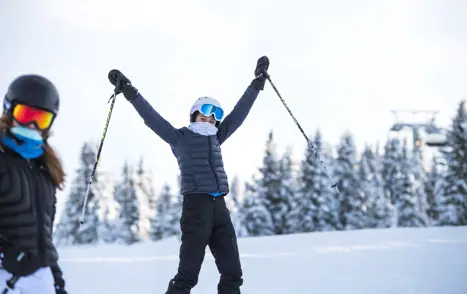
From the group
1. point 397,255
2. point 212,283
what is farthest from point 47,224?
point 397,255

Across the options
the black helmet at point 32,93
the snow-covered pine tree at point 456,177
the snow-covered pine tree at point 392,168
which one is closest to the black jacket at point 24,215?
the black helmet at point 32,93

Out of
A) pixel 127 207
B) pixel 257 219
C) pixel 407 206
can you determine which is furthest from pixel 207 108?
pixel 127 207

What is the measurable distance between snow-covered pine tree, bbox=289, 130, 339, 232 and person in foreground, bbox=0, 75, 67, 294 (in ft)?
104

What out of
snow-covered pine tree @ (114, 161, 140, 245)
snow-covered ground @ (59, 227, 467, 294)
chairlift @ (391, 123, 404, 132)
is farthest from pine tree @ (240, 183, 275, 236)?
chairlift @ (391, 123, 404, 132)

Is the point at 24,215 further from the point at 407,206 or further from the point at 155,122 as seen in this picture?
the point at 407,206

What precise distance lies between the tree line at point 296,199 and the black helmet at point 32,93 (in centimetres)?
2189

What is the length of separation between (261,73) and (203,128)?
4.35 ft

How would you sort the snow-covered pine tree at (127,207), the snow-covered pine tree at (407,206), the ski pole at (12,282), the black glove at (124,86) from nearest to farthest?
the ski pole at (12,282)
the black glove at (124,86)
the snow-covered pine tree at (407,206)
the snow-covered pine tree at (127,207)

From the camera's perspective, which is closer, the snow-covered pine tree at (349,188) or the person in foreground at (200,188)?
the person in foreground at (200,188)

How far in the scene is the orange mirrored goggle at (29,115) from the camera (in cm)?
275

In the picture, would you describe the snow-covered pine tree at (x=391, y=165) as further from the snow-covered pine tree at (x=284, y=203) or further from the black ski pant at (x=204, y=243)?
the black ski pant at (x=204, y=243)

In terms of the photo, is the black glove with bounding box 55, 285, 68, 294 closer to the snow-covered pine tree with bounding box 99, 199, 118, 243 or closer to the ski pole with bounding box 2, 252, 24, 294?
the ski pole with bounding box 2, 252, 24, 294

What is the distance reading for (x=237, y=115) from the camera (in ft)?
17.5

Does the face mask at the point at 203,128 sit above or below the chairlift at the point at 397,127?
below
